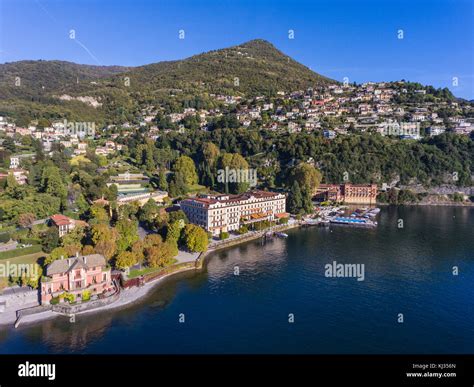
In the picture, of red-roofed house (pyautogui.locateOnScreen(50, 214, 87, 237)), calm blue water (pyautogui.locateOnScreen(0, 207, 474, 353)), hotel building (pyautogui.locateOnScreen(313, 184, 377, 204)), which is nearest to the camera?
calm blue water (pyautogui.locateOnScreen(0, 207, 474, 353))

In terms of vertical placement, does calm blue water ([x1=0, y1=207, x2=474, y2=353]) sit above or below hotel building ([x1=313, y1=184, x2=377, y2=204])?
below

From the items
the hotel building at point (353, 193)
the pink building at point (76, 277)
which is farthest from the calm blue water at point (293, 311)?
the hotel building at point (353, 193)

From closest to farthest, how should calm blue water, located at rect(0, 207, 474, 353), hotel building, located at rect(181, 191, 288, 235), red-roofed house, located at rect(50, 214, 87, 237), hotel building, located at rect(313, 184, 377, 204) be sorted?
calm blue water, located at rect(0, 207, 474, 353)
red-roofed house, located at rect(50, 214, 87, 237)
hotel building, located at rect(181, 191, 288, 235)
hotel building, located at rect(313, 184, 377, 204)

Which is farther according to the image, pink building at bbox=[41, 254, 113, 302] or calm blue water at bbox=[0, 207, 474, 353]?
pink building at bbox=[41, 254, 113, 302]

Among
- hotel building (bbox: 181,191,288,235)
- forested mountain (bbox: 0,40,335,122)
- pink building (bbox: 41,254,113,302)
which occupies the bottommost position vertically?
pink building (bbox: 41,254,113,302)

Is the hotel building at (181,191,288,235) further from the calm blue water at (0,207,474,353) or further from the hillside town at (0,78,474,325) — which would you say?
the calm blue water at (0,207,474,353)

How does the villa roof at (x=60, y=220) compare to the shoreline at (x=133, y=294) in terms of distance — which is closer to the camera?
the shoreline at (x=133, y=294)

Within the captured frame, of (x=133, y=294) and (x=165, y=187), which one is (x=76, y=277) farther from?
(x=165, y=187)

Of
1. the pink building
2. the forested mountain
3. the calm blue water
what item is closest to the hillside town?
the pink building

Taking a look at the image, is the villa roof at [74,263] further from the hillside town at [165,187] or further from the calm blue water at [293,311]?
the calm blue water at [293,311]
